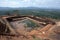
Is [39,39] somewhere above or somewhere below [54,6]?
below

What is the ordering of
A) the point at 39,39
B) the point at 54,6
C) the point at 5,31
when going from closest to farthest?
the point at 39,39 < the point at 5,31 < the point at 54,6

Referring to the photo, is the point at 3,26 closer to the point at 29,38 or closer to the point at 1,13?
the point at 29,38

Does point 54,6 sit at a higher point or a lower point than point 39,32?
higher

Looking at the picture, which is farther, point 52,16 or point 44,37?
point 52,16

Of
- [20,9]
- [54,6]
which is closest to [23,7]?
[20,9]

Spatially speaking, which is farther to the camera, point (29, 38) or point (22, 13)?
point (22, 13)

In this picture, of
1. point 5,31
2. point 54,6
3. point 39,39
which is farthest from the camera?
point 54,6

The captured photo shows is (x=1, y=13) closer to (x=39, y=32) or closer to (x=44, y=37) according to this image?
(x=39, y=32)

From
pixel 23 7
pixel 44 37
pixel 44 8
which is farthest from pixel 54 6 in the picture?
pixel 44 37
